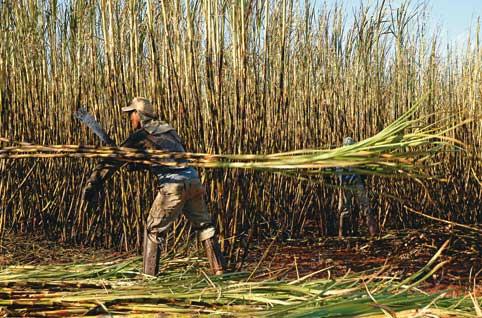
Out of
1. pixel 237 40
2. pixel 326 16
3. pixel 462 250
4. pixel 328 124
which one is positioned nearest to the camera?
pixel 237 40

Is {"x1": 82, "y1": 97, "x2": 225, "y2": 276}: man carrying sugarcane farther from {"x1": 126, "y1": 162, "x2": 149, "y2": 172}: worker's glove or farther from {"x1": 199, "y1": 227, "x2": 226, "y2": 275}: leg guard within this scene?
{"x1": 126, "y1": 162, "x2": 149, "y2": 172}: worker's glove

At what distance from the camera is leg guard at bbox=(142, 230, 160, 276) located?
283 centimetres

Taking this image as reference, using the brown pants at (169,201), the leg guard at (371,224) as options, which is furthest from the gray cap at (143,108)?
the leg guard at (371,224)

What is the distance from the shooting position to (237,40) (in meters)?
3.23

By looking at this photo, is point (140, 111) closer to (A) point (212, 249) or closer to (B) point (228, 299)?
A: (A) point (212, 249)

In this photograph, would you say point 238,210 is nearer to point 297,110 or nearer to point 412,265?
point 412,265

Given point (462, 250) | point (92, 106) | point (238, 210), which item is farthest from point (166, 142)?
point (462, 250)

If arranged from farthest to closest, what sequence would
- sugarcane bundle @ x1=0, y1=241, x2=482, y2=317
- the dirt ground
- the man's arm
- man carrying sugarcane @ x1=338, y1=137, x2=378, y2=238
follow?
man carrying sugarcane @ x1=338, y1=137, x2=378, y2=238 → the dirt ground → the man's arm → sugarcane bundle @ x1=0, y1=241, x2=482, y2=317

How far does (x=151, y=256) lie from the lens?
114 inches

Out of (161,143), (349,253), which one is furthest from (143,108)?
(349,253)

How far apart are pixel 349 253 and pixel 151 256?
7.15 feet

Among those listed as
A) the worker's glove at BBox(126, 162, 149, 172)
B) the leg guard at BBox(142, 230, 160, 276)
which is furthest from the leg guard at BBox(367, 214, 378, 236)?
the worker's glove at BBox(126, 162, 149, 172)

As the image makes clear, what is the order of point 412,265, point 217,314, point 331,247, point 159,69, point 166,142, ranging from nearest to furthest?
point 217,314 → point 166,142 → point 159,69 → point 412,265 → point 331,247

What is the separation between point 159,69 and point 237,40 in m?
0.66
